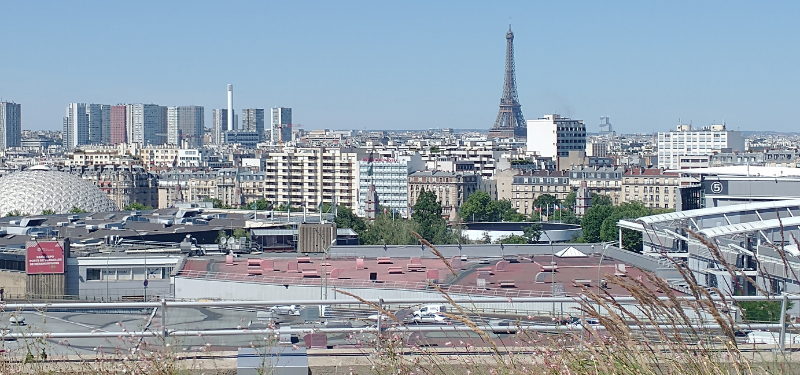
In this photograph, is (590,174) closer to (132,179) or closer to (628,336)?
(132,179)

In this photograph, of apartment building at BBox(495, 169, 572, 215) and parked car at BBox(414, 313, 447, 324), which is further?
apartment building at BBox(495, 169, 572, 215)

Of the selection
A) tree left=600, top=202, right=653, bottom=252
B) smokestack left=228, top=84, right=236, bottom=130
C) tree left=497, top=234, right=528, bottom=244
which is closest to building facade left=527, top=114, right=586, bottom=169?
tree left=600, top=202, right=653, bottom=252

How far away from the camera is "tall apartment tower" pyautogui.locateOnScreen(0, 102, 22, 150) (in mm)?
174750

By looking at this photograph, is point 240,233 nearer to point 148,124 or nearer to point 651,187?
point 651,187

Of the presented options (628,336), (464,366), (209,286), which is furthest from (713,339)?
(209,286)

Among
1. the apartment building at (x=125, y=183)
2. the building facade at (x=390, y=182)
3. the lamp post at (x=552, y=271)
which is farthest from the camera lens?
the apartment building at (x=125, y=183)

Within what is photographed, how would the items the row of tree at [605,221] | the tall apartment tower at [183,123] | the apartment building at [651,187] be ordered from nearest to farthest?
the row of tree at [605,221]
the apartment building at [651,187]
the tall apartment tower at [183,123]

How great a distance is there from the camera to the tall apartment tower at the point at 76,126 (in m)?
186

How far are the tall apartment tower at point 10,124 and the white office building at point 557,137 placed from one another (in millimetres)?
101735

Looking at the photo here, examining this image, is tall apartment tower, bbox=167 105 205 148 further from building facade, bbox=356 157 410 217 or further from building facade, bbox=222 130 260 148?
building facade, bbox=356 157 410 217

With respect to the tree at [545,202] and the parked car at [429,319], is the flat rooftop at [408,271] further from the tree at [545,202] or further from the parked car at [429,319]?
the tree at [545,202]

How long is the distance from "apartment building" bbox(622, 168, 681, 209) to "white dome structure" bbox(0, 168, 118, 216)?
3378 cm

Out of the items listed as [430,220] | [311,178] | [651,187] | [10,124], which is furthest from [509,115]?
[430,220]

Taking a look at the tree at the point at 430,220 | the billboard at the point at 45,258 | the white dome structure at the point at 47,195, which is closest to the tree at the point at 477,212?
the tree at the point at 430,220
